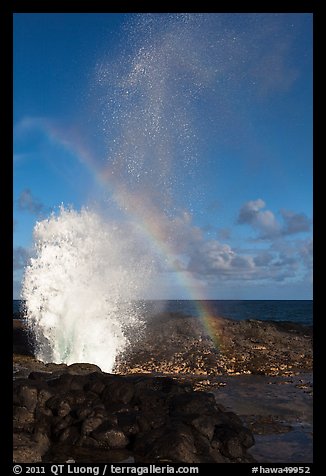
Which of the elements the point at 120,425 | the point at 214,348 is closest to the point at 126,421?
the point at 120,425

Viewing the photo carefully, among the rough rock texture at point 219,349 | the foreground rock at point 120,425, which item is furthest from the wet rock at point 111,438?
the rough rock texture at point 219,349

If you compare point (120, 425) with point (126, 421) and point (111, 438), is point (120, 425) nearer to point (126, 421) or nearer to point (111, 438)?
point (126, 421)

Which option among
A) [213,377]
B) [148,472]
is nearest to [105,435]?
[148,472]

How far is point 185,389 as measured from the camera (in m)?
19.6

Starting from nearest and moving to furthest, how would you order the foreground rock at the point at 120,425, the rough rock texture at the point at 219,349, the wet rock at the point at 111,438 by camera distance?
1. the foreground rock at the point at 120,425
2. the wet rock at the point at 111,438
3. the rough rock texture at the point at 219,349

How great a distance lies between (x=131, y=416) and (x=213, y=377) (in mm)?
12858

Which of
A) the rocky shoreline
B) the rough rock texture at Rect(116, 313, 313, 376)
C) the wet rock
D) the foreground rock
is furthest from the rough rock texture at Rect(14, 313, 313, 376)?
the wet rock

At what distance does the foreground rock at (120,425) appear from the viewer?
14.4 m

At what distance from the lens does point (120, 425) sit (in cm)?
1619

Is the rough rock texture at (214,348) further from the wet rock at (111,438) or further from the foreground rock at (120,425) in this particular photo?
the wet rock at (111,438)

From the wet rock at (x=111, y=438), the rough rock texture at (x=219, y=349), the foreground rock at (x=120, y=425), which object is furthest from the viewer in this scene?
the rough rock texture at (x=219, y=349)

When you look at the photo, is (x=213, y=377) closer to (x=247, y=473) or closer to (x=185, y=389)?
(x=185, y=389)

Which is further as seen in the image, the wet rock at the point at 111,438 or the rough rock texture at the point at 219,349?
the rough rock texture at the point at 219,349

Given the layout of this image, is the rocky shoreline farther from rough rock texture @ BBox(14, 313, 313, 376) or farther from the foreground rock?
rough rock texture @ BBox(14, 313, 313, 376)
